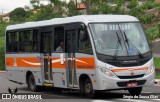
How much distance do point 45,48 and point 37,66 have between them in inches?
46.2

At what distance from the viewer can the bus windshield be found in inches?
669

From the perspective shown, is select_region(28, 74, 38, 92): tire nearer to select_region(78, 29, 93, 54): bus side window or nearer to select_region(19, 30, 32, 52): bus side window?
select_region(19, 30, 32, 52): bus side window

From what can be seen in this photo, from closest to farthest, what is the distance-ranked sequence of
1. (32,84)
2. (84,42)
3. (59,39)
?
(84,42) < (59,39) < (32,84)

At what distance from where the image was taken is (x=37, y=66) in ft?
71.1

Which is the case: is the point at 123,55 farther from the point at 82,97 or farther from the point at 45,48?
the point at 45,48

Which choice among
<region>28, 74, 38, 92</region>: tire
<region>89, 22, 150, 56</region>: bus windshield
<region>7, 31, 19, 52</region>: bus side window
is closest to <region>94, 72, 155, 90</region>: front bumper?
<region>89, 22, 150, 56</region>: bus windshield

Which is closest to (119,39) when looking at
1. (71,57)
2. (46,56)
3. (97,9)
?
(71,57)

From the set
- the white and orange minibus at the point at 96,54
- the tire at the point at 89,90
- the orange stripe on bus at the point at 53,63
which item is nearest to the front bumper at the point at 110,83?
the white and orange minibus at the point at 96,54

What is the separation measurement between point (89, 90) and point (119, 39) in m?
1.95

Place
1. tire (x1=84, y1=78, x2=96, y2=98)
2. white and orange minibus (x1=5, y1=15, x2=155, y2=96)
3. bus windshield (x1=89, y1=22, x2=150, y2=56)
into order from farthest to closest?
tire (x1=84, y1=78, x2=96, y2=98) < bus windshield (x1=89, y1=22, x2=150, y2=56) < white and orange minibus (x1=5, y1=15, x2=155, y2=96)

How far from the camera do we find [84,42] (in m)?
17.6

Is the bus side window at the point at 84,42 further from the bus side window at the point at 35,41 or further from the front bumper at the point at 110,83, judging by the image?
the bus side window at the point at 35,41

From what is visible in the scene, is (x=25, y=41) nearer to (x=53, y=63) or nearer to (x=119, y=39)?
(x=53, y=63)

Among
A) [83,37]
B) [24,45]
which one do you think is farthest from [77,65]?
[24,45]
